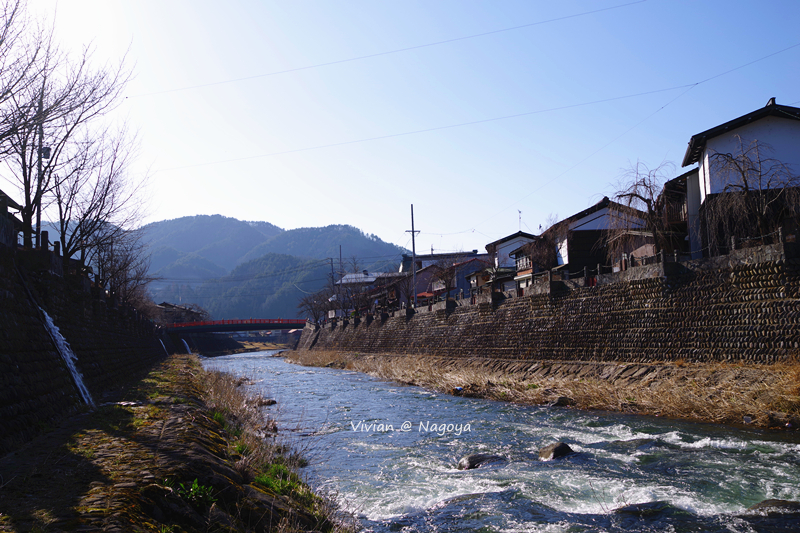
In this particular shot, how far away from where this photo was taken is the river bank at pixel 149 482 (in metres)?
4.63

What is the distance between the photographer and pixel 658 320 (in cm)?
1844

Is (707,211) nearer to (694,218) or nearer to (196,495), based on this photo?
(694,218)

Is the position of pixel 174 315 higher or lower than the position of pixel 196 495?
higher

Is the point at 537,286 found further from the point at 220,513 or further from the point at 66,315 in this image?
the point at 220,513

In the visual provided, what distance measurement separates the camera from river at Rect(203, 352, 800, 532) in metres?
7.40

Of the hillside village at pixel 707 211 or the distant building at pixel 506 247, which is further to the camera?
the distant building at pixel 506 247

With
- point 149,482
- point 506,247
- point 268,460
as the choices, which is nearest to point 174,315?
point 506,247

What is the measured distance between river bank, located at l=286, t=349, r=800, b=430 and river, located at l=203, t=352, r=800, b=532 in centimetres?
69

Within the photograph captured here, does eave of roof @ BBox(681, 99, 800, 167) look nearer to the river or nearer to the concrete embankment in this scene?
the concrete embankment

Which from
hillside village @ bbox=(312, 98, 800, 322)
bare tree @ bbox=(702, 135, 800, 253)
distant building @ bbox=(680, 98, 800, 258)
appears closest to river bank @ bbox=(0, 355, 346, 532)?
hillside village @ bbox=(312, 98, 800, 322)

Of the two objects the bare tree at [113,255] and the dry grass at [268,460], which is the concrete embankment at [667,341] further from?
the bare tree at [113,255]

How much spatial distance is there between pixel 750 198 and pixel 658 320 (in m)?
6.14

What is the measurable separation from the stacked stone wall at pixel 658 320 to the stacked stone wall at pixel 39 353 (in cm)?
1700

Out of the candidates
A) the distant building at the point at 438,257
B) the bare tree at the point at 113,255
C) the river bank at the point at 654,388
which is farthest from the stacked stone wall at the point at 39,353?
the distant building at the point at 438,257
